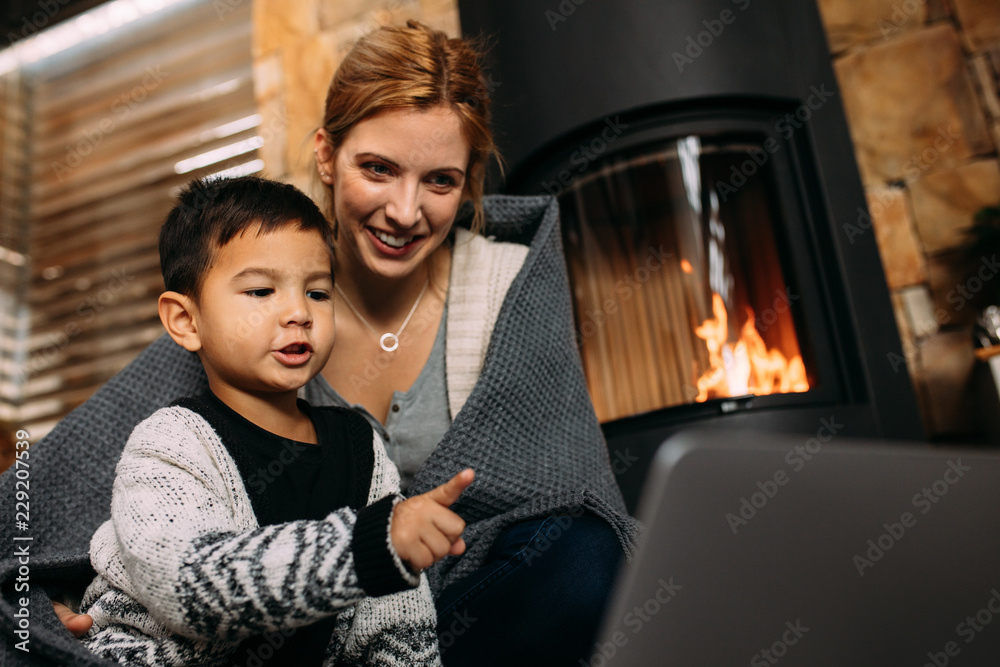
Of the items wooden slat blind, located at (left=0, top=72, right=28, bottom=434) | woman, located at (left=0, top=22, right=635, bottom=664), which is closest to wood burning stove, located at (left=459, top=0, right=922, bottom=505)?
woman, located at (left=0, top=22, right=635, bottom=664)

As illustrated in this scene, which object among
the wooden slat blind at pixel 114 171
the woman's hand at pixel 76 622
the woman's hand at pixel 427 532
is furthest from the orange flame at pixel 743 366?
the wooden slat blind at pixel 114 171

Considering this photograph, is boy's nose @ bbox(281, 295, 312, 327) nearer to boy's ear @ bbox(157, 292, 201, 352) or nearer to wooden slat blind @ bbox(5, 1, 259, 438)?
boy's ear @ bbox(157, 292, 201, 352)

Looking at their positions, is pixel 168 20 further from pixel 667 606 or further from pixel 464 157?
pixel 667 606

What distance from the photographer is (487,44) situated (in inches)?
65.0

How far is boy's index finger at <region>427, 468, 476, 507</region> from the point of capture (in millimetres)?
622

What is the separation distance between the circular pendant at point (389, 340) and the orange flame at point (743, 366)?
59 cm

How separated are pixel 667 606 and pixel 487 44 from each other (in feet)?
4.73

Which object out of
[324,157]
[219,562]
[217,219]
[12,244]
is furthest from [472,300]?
[12,244]

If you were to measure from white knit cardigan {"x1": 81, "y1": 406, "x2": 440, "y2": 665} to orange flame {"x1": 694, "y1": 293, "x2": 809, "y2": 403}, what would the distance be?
0.77m

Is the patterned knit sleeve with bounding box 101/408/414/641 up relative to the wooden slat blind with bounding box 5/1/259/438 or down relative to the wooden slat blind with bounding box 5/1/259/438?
down

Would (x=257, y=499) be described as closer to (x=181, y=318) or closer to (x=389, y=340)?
(x=181, y=318)

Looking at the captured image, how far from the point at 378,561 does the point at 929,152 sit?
5.40 feet

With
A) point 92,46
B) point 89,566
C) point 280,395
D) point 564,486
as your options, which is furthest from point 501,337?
point 92,46

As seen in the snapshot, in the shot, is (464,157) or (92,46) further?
(92,46)
